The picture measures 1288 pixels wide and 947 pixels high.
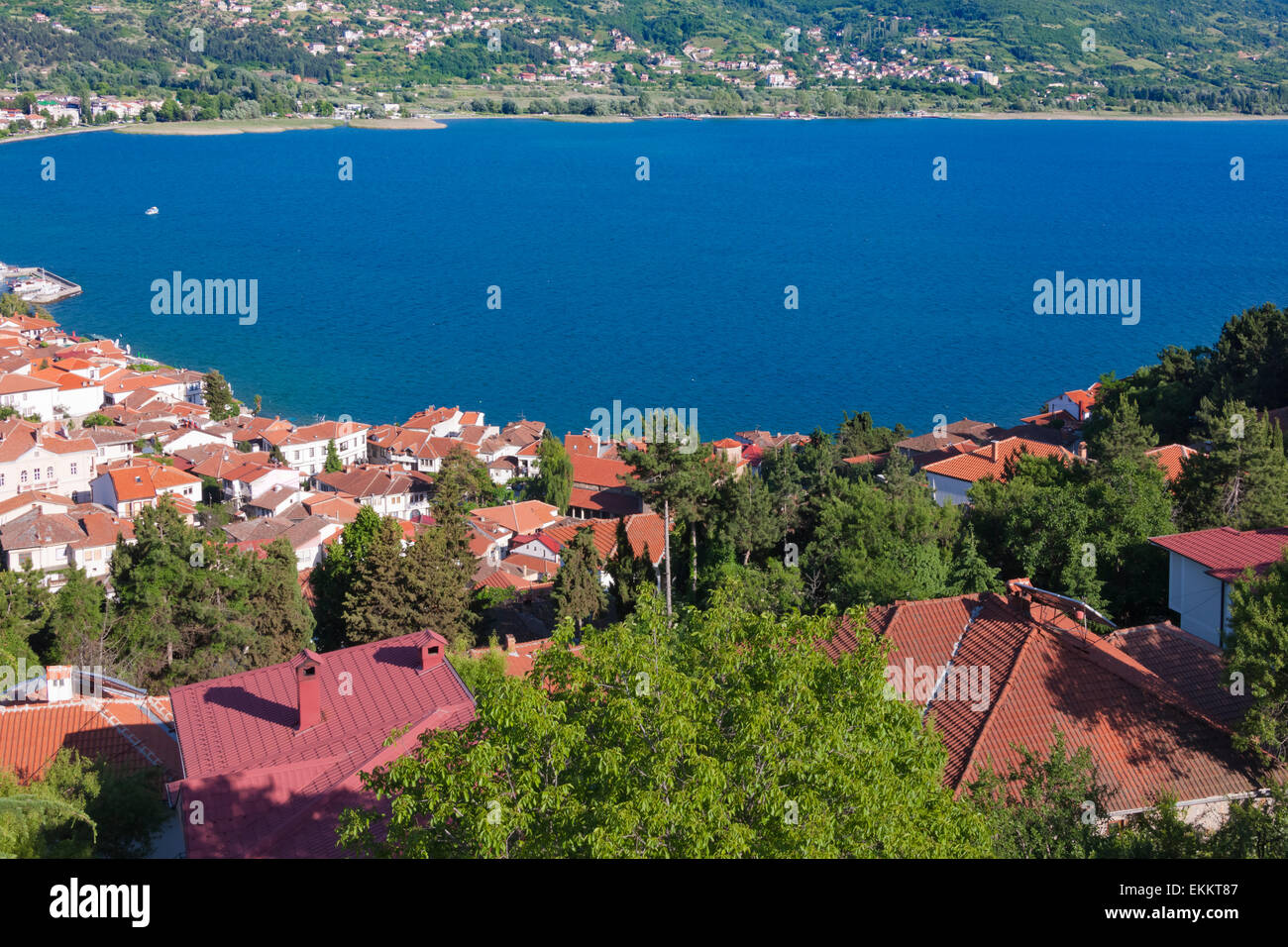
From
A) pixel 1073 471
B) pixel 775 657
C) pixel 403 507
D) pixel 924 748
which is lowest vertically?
pixel 403 507

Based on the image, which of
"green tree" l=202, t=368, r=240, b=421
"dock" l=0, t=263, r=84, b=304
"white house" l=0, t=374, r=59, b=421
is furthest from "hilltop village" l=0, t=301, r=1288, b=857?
"dock" l=0, t=263, r=84, b=304

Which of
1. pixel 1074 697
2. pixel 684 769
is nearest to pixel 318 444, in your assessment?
pixel 1074 697

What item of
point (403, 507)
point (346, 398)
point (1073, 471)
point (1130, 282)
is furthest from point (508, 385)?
point (1130, 282)

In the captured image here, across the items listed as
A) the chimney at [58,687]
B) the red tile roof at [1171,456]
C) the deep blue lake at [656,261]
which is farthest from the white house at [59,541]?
the red tile roof at [1171,456]

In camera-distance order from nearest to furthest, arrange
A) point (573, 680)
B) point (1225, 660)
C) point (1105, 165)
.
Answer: point (573, 680), point (1225, 660), point (1105, 165)

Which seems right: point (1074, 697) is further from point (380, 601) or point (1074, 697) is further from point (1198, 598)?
point (380, 601)

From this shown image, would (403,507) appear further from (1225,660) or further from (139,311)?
(139,311)

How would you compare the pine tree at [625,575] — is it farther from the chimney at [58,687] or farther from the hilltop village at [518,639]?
the chimney at [58,687]
